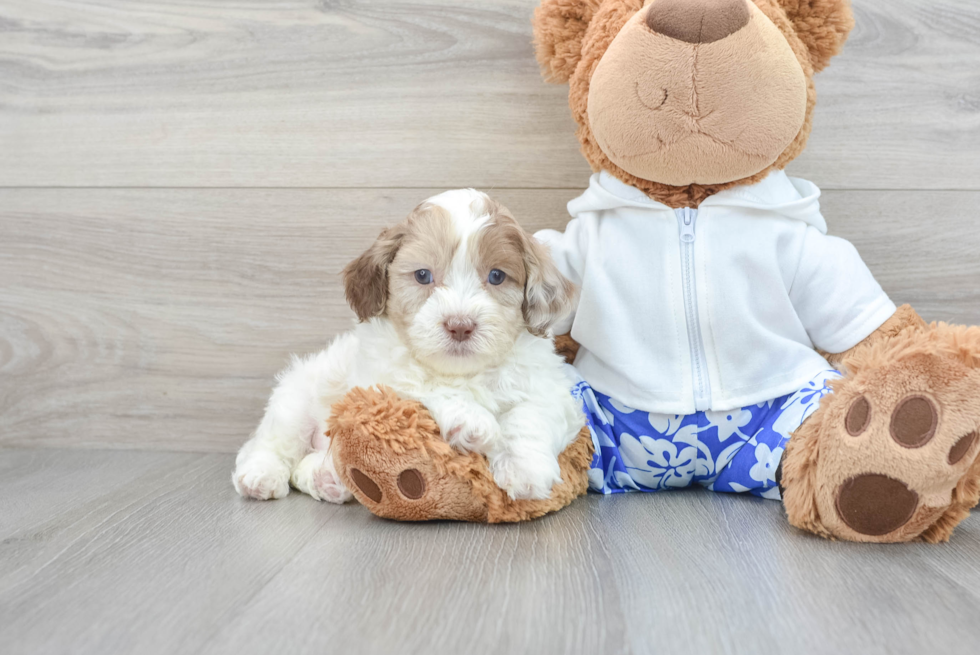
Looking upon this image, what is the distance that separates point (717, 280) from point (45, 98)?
4.93ft

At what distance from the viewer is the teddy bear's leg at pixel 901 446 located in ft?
3.28

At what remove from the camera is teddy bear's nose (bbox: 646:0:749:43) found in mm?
1153

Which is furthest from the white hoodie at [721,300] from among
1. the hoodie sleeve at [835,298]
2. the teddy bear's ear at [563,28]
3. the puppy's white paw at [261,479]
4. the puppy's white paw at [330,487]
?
the puppy's white paw at [261,479]

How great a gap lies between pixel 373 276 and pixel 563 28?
562 mm

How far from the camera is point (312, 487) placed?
1.38m

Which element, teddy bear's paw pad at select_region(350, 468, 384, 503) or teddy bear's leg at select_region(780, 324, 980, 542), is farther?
teddy bear's paw pad at select_region(350, 468, 384, 503)

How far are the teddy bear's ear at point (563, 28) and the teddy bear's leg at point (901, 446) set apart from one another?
70cm

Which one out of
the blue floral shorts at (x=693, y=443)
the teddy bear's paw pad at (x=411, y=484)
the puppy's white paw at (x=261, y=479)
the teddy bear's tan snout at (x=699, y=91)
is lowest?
the puppy's white paw at (x=261, y=479)

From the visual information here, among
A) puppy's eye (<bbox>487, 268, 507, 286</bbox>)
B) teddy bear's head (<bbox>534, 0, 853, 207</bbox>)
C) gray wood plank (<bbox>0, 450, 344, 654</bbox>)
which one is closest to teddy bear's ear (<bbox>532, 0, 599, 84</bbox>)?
teddy bear's head (<bbox>534, 0, 853, 207</bbox>)

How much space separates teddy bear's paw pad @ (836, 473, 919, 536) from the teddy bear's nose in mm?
674

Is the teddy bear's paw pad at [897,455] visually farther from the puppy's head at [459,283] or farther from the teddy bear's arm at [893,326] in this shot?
the puppy's head at [459,283]

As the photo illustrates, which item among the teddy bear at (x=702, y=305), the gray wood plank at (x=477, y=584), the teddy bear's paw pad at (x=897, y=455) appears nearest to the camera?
the gray wood plank at (x=477, y=584)

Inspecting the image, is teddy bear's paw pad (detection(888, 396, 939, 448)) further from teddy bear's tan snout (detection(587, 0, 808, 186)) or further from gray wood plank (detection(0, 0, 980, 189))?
gray wood plank (detection(0, 0, 980, 189))

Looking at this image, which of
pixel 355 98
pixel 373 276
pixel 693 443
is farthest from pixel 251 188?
Answer: pixel 693 443
